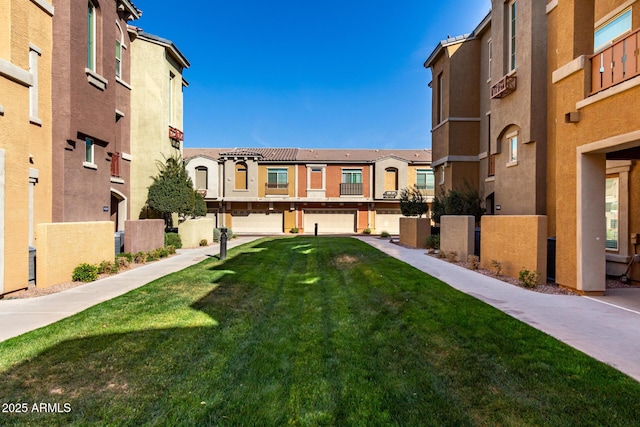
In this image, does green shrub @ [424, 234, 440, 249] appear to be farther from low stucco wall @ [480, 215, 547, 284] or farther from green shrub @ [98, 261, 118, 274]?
green shrub @ [98, 261, 118, 274]

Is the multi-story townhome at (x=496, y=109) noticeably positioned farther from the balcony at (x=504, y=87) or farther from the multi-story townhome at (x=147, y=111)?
the multi-story townhome at (x=147, y=111)

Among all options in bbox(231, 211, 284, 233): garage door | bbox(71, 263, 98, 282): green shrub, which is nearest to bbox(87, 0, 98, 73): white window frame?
bbox(71, 263, 98, 282): green shrub

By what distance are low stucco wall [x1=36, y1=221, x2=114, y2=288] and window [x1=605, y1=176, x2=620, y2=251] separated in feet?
50.2

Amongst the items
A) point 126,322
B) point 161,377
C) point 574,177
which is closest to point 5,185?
point 126,322

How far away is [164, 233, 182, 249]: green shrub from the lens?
17016 mm

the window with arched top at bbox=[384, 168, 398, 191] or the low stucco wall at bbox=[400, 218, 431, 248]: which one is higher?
the window with arched top at bbox=[384, 168, 398, 191]

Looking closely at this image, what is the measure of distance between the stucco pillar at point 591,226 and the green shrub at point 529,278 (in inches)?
36.9

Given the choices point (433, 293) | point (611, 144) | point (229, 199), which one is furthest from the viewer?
point (229, 199)

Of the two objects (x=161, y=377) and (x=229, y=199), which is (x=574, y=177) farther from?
(x=229, y=199)

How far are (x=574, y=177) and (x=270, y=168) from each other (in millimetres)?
29159

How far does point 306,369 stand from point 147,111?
1857cm

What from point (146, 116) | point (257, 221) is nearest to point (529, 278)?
point (146, 116)

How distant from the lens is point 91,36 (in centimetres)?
1272

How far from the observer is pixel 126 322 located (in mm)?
5543
